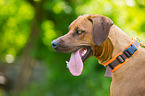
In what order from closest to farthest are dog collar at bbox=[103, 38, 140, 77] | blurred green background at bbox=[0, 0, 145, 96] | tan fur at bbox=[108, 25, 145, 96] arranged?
tan fur at bbox=[108, 25, 145, 96], dog collar at bbox=[103, 38, 140, 77], blurred green background at bbox=[0, 0, 145, 96]

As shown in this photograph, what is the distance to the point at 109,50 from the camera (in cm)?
280

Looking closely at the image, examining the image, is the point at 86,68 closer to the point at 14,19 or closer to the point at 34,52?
the point at 34,52

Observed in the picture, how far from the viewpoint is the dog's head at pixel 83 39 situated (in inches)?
109

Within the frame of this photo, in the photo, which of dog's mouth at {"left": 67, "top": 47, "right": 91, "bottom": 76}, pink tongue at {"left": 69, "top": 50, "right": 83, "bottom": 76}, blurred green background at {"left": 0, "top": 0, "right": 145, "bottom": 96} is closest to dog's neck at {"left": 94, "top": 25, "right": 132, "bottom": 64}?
dog's mouth at {"left": 67, "top": 47, "right": 91, "bottom": 76}

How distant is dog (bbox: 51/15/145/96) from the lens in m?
2.60

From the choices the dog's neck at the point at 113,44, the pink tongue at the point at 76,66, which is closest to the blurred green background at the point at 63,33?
the dog's neck at the point at 113,44

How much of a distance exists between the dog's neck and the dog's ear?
3.6 inches

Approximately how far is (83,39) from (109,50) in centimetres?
38

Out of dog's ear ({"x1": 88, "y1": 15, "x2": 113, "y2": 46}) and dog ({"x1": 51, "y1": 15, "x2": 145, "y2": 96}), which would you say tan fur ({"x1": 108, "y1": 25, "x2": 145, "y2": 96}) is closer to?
dog ({"x1": 51, "y1": 15, "x2": 145, "y2": 96})

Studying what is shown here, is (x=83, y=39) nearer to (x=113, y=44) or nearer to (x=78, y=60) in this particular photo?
(x=78, y=60)

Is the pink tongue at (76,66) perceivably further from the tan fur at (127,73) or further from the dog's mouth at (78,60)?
the tan fur at (127,73)

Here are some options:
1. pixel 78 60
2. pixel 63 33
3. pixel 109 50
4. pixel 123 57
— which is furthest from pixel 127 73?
pixel 63 33

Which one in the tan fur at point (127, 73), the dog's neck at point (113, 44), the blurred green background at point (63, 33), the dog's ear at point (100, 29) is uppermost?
the blurred green background at point (63, 33)

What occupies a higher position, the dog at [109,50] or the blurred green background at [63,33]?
the blurred green background at [63,33]
